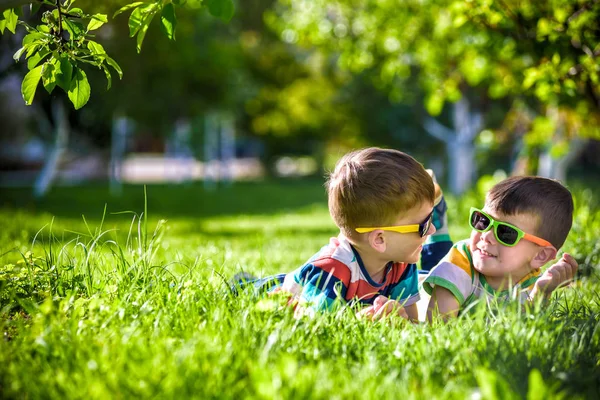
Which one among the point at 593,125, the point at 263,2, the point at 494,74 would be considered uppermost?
the point at 263,2

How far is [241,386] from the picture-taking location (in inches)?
76.6

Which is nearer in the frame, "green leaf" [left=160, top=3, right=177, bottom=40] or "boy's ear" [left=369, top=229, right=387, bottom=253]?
"green leaf" [left=160, top=3, right=177, bottom=40]

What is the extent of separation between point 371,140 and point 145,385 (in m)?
27.3

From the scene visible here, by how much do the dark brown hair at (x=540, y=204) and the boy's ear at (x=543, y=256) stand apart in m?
0.06

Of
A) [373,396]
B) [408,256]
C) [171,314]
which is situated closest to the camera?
[373,396]

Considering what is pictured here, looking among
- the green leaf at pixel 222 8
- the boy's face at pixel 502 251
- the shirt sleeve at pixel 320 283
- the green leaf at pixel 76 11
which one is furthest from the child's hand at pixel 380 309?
the green leaf at pixel 76 11

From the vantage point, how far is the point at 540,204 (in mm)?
2994

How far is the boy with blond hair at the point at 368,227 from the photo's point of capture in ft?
9.77

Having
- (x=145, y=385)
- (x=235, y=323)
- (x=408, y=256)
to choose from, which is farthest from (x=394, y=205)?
(x=145, y=385)

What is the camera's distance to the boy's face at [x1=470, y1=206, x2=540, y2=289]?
118 inches

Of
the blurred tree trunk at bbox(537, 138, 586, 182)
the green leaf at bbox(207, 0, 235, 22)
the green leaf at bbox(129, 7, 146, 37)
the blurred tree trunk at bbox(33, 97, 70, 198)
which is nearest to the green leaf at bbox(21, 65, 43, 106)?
the green leaf at bbox(129, 7, 146, 37)

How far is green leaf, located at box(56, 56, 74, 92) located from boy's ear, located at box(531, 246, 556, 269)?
2.18 metres

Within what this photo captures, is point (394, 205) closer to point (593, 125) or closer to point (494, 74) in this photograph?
point (593, 125)

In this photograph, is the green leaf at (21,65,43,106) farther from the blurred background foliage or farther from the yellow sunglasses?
the yellow sunglasses
